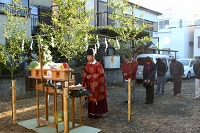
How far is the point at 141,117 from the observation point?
5785 mm

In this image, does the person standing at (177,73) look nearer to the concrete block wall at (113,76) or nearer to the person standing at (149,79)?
the person standing at (149,79)

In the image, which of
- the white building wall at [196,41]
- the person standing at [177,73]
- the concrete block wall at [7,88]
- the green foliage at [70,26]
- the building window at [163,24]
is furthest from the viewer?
the building window at [163,24]

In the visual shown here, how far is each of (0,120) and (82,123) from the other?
2.20 m

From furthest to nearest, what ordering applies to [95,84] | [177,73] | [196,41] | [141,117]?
[196,41], [177,73], [141,117], [95,84]

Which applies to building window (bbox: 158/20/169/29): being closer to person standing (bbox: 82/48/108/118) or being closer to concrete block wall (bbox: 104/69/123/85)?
concrete block wall (bbox: 104/69/123/85)

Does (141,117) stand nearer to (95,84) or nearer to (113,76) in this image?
(95,84)

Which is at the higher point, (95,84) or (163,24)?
(163,24)

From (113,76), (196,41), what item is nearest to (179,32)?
(196,41)

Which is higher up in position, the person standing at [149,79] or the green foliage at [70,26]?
the green foliage at [70,26]

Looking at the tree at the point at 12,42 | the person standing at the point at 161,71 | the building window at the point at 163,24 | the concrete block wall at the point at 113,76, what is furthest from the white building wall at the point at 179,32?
the tree at the point at 12,42

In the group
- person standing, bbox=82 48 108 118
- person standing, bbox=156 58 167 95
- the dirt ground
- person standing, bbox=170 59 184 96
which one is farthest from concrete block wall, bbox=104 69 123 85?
person standing, bbox=82 48 108 118

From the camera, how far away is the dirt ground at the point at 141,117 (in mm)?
4879

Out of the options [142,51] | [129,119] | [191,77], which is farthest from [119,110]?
[191,77]

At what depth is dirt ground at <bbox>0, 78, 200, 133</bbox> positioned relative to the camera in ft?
16.0
